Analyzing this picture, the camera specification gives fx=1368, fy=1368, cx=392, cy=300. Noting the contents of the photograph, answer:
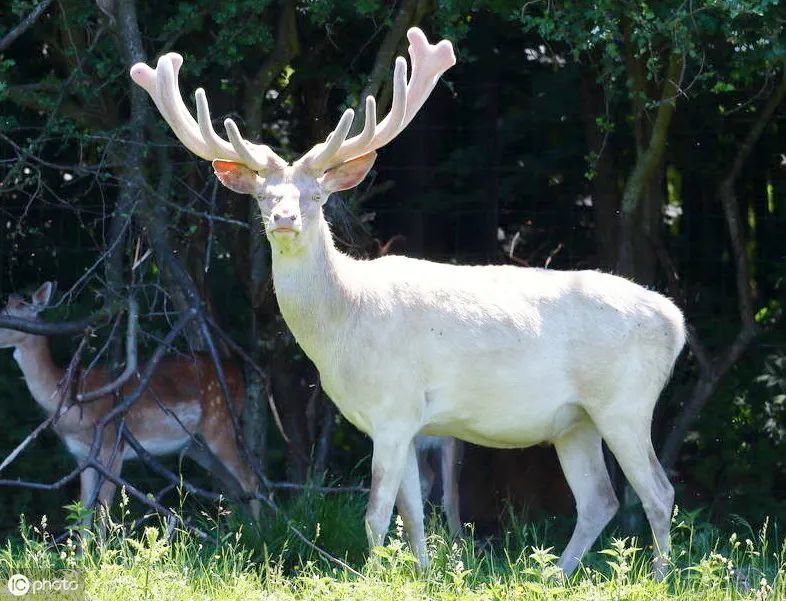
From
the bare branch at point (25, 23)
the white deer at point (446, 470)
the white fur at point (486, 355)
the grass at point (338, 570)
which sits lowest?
the white deer at point (446, 470)

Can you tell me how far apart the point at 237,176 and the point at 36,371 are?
345 cm

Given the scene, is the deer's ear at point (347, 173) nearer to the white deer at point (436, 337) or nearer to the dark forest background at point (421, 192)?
the white deer at point (436, 337)

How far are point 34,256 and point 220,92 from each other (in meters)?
2.04

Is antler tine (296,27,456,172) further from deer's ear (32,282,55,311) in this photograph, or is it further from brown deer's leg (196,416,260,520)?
brown deer's leg (196,416,260,520)

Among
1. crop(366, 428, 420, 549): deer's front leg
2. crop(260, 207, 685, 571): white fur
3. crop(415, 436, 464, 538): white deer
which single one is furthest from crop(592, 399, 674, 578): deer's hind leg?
crop(415, 436, 464, 538): white deer

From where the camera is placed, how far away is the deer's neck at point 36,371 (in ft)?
29.2

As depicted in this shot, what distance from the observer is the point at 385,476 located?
6094mm

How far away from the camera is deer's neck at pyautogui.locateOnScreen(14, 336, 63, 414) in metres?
8.89

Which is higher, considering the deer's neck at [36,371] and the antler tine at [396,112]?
the antler tine at [396,112]

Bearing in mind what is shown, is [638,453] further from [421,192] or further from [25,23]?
[25,23]

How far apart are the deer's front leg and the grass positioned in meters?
0.13

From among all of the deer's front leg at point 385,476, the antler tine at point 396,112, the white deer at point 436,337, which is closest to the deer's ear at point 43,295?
the white deer at point 436,337

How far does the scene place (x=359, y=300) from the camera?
627 cm

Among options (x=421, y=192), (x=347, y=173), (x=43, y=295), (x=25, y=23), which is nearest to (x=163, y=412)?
(x=43, y=295)
